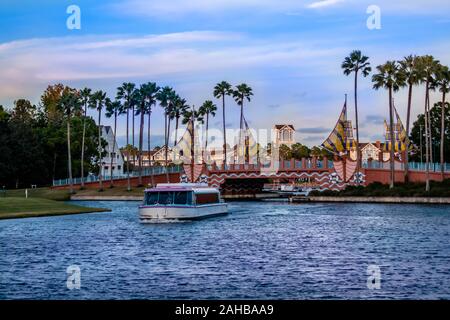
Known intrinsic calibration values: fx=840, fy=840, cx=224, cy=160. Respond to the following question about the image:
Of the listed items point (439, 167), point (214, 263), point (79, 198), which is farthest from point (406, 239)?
point (79, 198)

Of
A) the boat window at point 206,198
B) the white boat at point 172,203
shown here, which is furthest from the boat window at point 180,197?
the boat window at point 206,198

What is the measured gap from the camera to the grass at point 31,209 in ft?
334

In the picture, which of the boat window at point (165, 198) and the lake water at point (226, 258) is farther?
the boat window at point (165, 198)

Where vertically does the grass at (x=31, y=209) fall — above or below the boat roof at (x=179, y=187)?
below

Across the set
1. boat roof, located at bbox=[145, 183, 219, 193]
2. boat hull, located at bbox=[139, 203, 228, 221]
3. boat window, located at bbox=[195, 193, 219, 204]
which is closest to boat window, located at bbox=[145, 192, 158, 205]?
boat roof, located at bbox=[145, 183, 219, 193]

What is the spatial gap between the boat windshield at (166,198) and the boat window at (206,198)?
3.31 metres

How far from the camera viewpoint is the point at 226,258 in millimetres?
61562

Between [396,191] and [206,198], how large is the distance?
5075 centimetres

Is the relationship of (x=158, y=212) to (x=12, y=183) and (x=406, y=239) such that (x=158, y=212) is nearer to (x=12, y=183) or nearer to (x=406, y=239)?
(x=406, y=239)

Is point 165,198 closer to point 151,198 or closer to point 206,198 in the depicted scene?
point 151,198

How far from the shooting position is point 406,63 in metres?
162

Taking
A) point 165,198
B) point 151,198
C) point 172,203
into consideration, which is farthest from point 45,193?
point 172,203

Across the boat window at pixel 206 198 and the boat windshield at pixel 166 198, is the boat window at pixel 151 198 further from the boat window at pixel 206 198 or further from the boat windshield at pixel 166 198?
the boat window at pixel 206 198

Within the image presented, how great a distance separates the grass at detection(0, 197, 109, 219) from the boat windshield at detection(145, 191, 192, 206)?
48.3 feet
